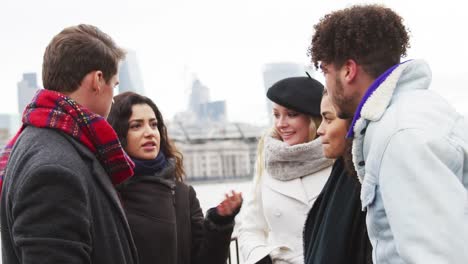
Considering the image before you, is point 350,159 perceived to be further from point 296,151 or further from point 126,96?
point 126,96

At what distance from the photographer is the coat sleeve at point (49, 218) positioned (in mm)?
1506

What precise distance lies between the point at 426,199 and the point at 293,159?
1.64 metres

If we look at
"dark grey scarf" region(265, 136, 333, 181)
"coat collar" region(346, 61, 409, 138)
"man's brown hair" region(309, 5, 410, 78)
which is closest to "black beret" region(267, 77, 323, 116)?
"dark grey scarf" region(265, 136, 333, 181)

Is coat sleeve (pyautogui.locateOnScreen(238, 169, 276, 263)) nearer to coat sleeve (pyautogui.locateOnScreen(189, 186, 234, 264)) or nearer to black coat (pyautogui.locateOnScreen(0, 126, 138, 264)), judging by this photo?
coat sleeve (pyautogui.locateOnScreen(189, 186, 234, 264))

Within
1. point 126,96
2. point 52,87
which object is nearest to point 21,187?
point 52,87

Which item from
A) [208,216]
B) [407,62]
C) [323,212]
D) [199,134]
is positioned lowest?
[199,134]

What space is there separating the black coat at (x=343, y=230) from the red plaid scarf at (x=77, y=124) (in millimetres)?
771

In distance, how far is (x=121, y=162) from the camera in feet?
6.12

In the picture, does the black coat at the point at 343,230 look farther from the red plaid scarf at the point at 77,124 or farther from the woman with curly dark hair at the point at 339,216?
the red plaid scarf at the point at 77,124

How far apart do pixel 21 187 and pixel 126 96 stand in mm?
1335

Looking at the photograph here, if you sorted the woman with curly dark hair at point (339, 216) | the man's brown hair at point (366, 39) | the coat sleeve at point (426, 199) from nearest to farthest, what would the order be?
the coat sleeve at point (426, 199) < the man's brown hair at point (366, 39) < the woman with curly dark hair at point (339, 216)

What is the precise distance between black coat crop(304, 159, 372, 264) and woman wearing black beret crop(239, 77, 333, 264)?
0.64 meters

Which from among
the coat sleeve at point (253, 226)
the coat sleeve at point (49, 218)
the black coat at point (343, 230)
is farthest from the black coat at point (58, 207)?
the coat sleeve at point (253, 226)

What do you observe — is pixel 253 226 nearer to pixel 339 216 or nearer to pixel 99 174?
pixel 339 216
